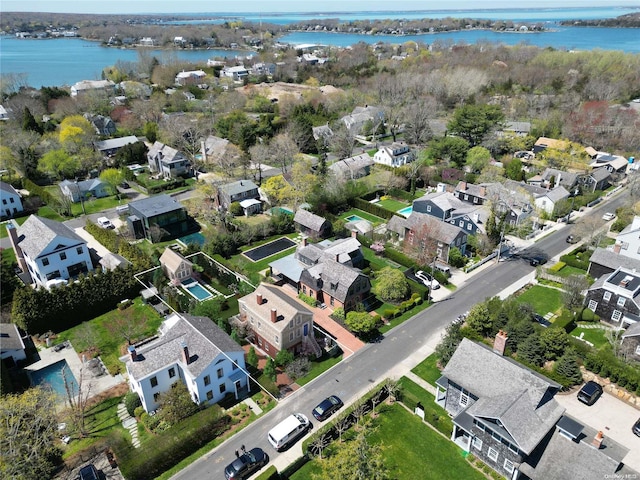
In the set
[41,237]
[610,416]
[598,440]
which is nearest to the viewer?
[598,440]

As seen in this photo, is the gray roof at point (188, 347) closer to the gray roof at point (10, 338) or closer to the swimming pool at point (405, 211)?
the gray roof at point (10, 338)

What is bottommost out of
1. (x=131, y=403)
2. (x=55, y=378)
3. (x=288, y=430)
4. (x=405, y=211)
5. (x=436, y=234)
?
(x=55, y=378)

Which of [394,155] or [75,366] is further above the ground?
[394,155]

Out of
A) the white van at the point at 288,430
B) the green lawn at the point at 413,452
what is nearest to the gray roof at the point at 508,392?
the green lawn at the point at 413,452

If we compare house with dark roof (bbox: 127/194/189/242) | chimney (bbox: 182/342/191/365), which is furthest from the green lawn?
house with dark roof (bbox: 127/194/189/242)

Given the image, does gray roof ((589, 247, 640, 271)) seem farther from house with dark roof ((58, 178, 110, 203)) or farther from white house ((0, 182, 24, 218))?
white house ((0, 182, 24, 218))

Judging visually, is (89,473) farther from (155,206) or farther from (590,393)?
(155,206)

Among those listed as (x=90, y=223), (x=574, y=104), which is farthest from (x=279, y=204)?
(x=574, y=104)

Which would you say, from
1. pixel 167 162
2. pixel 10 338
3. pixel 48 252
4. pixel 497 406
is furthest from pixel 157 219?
pixel 497 406
